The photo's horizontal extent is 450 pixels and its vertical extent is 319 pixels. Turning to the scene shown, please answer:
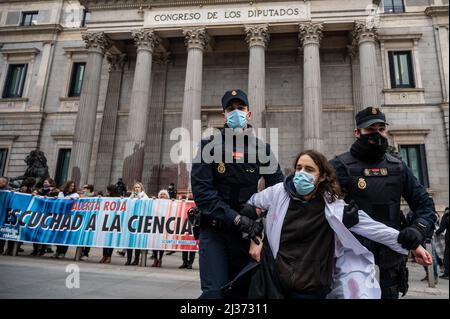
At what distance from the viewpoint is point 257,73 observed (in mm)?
17328

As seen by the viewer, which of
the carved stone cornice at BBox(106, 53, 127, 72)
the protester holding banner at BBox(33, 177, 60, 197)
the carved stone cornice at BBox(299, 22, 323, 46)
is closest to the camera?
the protester holding banner at BBox(33, 177, 60, 197)

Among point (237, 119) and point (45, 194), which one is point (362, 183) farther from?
point (45, 194)

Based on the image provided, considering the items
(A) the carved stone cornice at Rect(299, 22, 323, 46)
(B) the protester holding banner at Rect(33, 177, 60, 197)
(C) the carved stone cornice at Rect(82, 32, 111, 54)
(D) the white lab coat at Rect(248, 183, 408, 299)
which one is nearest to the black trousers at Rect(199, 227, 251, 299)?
(D) the white lab coat at Rect(248, 183, 408, 299)

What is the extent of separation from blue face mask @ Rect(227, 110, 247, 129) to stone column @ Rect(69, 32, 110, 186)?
53.3 feet

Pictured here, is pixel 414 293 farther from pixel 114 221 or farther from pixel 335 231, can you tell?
pixel 114 221

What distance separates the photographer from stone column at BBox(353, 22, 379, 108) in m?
16.8

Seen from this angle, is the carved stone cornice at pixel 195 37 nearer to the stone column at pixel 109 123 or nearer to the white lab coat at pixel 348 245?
the stone column at pixel 109 123

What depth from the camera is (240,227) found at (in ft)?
8.59

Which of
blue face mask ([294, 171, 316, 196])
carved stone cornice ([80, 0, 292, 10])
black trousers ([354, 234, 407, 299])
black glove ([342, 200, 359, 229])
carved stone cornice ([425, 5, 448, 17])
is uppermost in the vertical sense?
carved stone cornice ([425, 5, 448, 17])

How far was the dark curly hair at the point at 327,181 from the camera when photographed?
2668mm

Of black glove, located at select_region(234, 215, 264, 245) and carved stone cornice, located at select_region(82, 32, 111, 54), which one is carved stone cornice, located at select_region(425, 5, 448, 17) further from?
black glove, located at select_region(234, 215, 264, 245)

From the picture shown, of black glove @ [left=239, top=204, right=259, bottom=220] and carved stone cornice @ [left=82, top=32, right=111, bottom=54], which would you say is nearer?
black glove @ [left=239, top=204, right=259, bottom=220]

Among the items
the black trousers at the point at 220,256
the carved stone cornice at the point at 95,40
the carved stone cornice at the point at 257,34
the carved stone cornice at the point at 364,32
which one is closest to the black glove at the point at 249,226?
the black trousers at the point at 220,256
